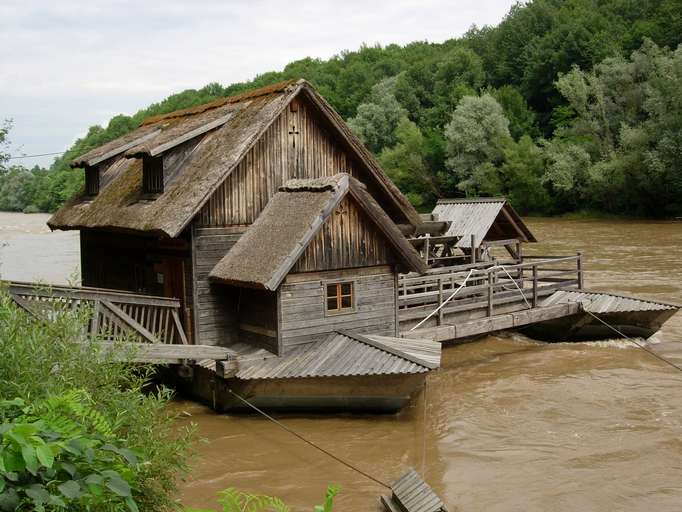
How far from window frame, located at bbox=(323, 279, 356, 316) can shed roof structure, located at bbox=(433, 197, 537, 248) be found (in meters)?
6.60

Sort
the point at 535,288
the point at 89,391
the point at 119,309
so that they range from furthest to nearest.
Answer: the point at 535,288
the point at 119,309
the point at 89,391

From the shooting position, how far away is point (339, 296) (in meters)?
14.5

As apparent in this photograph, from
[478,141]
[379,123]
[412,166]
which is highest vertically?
[379,123]

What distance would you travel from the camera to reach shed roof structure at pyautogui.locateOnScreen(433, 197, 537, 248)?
20.9m

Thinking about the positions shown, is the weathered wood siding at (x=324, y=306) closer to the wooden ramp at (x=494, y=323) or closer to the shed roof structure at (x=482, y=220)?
the wooden ramp at (x=494, y=323)

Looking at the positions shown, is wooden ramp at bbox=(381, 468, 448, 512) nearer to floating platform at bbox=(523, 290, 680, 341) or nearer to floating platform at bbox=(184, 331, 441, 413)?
floating platform at bbox=(184, 331, 441, 413)

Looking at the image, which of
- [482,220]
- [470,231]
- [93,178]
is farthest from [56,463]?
[482,220]

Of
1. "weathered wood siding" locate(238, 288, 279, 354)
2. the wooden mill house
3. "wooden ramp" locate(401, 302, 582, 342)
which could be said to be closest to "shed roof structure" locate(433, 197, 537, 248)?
"wooden ramp" locate(401, 302, 582, 342)

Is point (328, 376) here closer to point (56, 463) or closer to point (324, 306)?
point (324, 306)

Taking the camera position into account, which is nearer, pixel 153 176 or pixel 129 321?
pixel 129 321

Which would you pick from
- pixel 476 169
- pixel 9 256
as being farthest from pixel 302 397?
pixel 476 169

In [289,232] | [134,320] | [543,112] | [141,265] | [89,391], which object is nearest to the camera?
[89,391]

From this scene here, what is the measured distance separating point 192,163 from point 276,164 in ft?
5.62

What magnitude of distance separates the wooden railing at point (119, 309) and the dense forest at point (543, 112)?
25.6 metres
